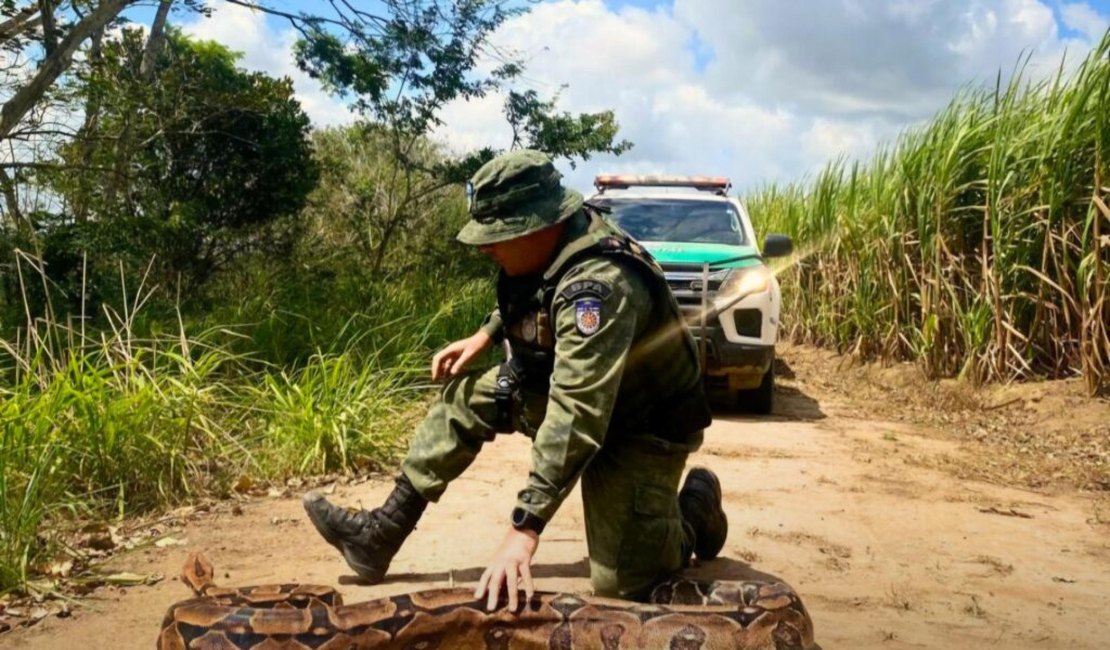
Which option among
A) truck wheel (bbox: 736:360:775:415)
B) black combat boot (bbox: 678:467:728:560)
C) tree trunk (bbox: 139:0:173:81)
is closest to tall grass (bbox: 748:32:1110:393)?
truck wheel (bbox: 736:360:775:415)

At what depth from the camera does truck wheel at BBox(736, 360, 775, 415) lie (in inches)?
335

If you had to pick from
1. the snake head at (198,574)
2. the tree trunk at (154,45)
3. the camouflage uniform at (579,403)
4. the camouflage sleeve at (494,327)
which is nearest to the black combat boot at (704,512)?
the camouflage uniform at (579,403)

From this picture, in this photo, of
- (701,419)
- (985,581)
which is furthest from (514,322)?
(985,581)

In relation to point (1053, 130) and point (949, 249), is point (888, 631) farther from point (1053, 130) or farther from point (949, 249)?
point (949, 249)

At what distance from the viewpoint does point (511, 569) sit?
290 cm

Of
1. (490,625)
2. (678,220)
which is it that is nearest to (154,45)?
(678,220)

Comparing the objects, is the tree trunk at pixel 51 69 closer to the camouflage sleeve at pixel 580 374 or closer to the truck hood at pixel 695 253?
the truck hood at pixel 695 253

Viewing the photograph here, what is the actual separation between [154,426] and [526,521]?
123 inches

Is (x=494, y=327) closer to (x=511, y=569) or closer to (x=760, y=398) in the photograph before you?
(x=511, y=569)

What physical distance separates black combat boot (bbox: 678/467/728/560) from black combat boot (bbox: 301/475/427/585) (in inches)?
43.0

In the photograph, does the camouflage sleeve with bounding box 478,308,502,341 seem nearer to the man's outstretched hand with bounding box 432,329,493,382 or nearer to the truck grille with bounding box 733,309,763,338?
the man's outstretched hand with bounding box 432,329,493,382

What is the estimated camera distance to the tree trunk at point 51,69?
295 inches

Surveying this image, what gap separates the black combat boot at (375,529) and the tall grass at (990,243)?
5.96 m

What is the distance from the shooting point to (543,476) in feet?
9.96
